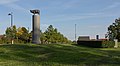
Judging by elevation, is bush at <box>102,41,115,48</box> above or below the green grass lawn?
above

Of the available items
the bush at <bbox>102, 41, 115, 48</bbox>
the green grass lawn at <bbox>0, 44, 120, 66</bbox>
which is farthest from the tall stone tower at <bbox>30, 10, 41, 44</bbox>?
the bush at <bbox>102, 41, 115, 48</bbox>

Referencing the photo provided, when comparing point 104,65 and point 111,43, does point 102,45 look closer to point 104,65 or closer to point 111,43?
point 111,43

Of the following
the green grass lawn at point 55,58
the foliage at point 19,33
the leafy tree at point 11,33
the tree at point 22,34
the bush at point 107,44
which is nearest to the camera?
the green grass lawn at point 55,58

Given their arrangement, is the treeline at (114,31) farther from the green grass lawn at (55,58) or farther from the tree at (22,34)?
the green grass lawn at (55,58)

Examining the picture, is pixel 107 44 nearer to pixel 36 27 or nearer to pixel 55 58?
pixel 36 27

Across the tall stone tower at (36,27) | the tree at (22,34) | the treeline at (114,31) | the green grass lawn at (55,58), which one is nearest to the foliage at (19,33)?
the tree at (22,34)

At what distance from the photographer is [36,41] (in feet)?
124

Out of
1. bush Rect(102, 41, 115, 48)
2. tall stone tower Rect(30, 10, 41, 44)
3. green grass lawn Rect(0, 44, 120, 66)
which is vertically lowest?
green grass lawn Rect(0, 44, 120, 66)

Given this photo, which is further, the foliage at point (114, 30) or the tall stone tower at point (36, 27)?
the foliage at point (114, 30)

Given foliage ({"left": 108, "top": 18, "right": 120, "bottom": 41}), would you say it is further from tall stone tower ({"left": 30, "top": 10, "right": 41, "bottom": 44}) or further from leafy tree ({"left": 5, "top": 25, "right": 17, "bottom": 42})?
tall stone tower ({"left": 30, "top": 10, "right": 41, "bottom": 44})

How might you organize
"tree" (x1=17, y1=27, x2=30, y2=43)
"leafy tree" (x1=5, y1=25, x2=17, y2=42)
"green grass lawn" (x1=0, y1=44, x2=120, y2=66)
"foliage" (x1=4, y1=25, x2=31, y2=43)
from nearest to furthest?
"green grass lawn" (x1=0, y1=44, x2=120, y2=66), "leafy tree" (x1=5, y1=25, x2=17, y2=42), "foliage" (x1=4, y1=25, x2=31, y2=43), "tree" (x1=17, y1=27, x2=30, y2=43)

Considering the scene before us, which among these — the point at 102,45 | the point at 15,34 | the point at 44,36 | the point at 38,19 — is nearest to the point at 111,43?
the point at 102,45

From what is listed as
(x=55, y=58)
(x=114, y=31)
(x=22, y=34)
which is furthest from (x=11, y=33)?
(x=55, y=58)

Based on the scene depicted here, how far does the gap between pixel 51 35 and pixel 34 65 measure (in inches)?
2789
